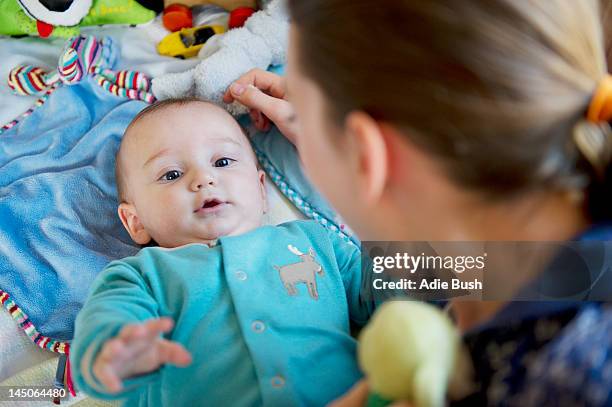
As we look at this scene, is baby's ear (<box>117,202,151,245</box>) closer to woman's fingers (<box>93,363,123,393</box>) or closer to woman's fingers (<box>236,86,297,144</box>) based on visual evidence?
woman's fingers (<box>236,86,297,144</box>)

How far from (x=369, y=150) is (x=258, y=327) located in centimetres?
40

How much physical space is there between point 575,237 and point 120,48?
118 cm

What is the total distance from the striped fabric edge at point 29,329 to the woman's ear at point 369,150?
665 millimetres

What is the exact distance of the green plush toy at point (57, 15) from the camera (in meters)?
1.44

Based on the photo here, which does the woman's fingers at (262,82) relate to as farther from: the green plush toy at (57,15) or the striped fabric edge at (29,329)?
the striped fabric edge at (29,329)

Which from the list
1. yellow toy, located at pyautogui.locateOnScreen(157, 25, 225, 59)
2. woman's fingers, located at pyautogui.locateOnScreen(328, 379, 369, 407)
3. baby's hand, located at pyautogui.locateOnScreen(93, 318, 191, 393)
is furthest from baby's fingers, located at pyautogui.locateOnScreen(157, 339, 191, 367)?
yellow toy, located at pyautogui.locateOnScreen(157, 25, 225, 59)

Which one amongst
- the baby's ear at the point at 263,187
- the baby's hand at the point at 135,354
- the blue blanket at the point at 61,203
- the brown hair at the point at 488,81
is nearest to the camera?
the brown hair at the point at 488,81

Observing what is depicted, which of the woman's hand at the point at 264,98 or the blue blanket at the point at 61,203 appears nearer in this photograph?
the blue blanket at the point at 61,203

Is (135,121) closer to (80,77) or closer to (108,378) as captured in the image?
(80,77)

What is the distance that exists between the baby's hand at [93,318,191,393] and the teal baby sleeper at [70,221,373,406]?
7 centimetres

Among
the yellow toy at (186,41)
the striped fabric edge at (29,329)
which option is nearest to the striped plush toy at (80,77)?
the yellow toy at (186,41)

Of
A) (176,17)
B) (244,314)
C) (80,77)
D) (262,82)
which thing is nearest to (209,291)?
(244,314)

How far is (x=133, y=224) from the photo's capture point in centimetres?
114

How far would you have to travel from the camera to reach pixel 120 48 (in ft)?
4.90
